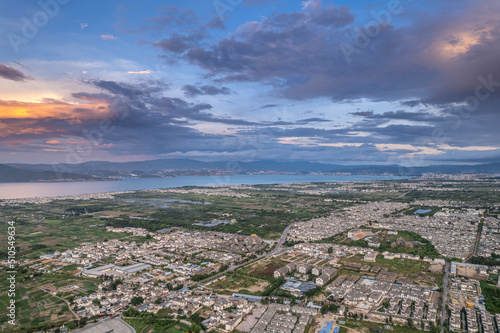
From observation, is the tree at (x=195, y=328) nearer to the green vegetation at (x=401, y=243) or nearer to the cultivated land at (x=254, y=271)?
the cultivated land at (x=254, y=271)

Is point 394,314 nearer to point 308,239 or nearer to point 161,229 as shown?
point 308,239

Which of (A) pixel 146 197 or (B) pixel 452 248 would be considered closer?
(B) pixel 452 248

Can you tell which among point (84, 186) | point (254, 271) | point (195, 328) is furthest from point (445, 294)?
point (84, 186)

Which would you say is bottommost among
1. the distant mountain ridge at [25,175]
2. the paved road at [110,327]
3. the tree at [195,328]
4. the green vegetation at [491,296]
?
the paved road at [110,327]

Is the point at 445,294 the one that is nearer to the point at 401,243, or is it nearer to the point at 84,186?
the point at 401,243

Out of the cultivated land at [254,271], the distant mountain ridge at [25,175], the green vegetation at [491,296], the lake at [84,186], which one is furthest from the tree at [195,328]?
the distant mountain ridge at [25,175]

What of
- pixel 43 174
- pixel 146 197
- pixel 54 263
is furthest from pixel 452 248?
pixel 43 174
